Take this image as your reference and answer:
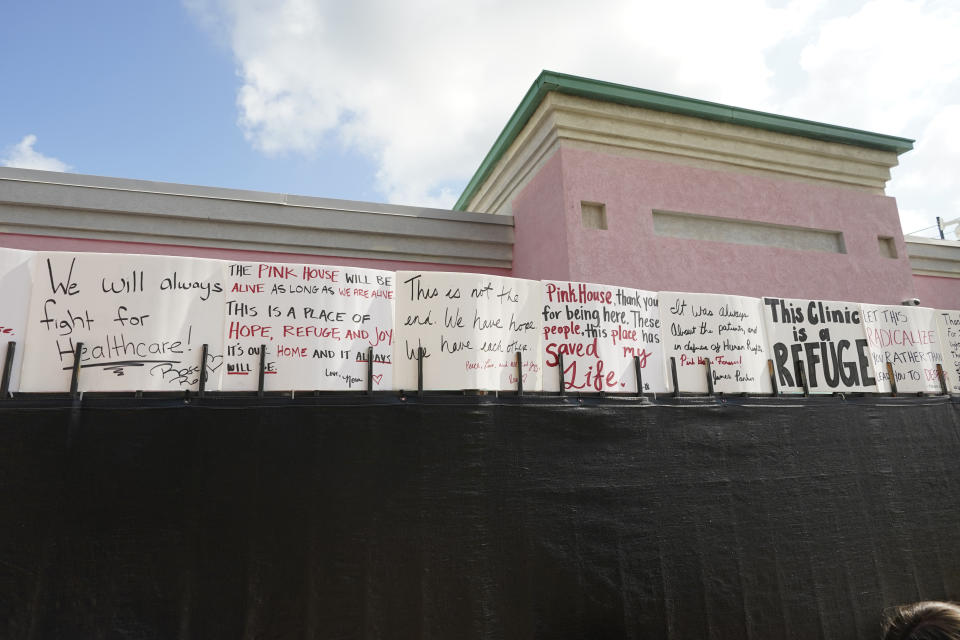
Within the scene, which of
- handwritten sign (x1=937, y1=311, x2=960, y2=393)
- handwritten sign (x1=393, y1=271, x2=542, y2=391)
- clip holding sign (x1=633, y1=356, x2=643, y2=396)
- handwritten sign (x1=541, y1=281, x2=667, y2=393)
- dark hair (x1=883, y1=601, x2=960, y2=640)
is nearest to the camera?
dark hair (x1=883, y1=601, x2=960, y2=640)

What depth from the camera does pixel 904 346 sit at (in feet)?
15.3

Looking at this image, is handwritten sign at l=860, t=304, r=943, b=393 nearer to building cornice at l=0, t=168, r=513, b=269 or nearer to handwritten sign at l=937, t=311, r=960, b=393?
handwritten sign at l=937, t=311, r=960, b=393

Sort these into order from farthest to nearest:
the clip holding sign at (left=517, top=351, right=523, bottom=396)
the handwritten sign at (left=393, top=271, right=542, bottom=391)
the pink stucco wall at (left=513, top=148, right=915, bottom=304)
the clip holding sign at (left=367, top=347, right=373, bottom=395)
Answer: the pink stucco wall at (left=513, top=148, right=915, bottom=304), the clip holding sign at (left=517, top=351, right=523, bottom=396), the handwritten sign at (left=393, top=271, right=542, bottom=391), the clip holding sign at (left=367, top=347, right=373, bottom=395)

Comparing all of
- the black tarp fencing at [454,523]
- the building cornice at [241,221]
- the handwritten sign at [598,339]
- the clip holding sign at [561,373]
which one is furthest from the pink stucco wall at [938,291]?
the clip holding sign at [561,373]

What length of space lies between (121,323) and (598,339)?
9.35 ft

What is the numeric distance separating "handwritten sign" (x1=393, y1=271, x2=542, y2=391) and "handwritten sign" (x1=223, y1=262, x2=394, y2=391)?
0.58 ft

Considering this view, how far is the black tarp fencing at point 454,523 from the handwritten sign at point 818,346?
215mm

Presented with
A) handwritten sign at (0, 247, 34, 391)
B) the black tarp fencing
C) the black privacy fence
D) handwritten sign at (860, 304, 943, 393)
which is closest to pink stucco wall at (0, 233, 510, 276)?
handwritten sign at (0, 247, 34, 391)

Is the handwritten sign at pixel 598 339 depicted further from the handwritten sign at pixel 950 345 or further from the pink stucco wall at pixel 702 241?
the handwritten sign at pixel 950 345

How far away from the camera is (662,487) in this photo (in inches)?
142

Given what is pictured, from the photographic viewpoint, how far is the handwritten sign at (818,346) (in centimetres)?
421

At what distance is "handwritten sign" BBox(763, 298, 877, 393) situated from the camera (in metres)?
4.21

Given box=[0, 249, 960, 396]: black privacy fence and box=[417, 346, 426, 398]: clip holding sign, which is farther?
box=[417, 346, 426, 398]: clip holding sign

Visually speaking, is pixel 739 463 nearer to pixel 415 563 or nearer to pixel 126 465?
pixel 415 563
